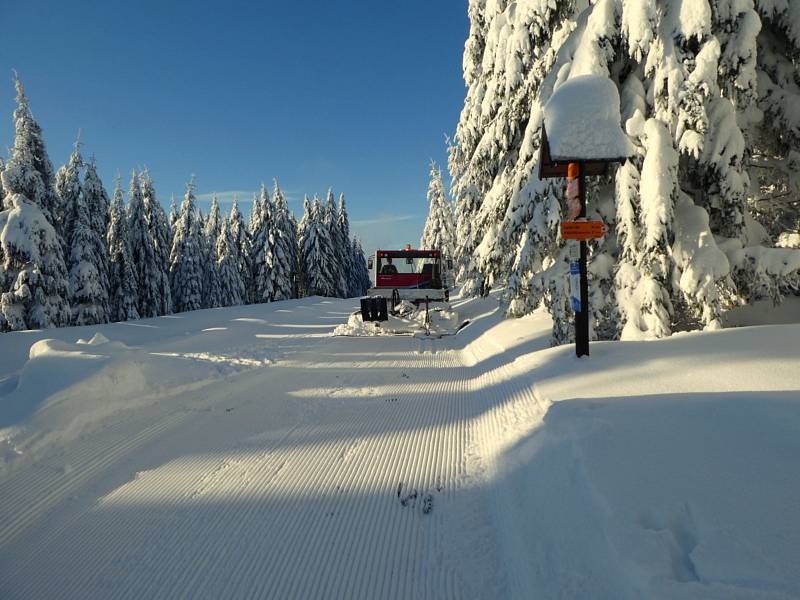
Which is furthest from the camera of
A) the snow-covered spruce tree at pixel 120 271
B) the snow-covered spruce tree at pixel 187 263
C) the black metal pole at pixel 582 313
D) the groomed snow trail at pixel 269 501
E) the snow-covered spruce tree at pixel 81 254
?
the snow-covered spruce tree at pixel 187 263

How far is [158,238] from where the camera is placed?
39750mm

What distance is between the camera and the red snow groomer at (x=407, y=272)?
1556cm

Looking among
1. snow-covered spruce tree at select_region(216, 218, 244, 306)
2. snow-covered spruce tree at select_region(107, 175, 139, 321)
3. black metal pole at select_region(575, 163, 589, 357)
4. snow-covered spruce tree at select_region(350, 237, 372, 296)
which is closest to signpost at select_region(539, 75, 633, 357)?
black metal pole at select_region(575, 163, 589, 357)

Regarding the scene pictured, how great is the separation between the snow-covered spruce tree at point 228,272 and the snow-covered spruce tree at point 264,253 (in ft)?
7.88

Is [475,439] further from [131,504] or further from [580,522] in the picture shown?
[131,504]

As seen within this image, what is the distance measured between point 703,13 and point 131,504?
961cm

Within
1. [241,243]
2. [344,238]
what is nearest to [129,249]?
[241,243]

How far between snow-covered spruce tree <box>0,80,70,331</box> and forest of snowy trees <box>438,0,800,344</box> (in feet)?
82.2

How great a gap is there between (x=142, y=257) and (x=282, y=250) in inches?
525

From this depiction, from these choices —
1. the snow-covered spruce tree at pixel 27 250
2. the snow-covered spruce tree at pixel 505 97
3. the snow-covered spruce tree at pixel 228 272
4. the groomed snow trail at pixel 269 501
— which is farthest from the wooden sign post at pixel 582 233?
the snow-covered spruce tree at pixel 228 272

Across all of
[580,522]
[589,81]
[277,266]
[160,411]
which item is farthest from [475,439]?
[277,266]

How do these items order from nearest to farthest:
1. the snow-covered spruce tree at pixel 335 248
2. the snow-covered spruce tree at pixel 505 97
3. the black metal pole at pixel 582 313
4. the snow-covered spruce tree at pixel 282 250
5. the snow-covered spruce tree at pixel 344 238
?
the black metal pole at pixel 582 313 < the snow-covered spruce tree at pixel 505 97 < the snow-covered spruce tree at pixel 282 250 < the snow-covered spruce tree at pixel 335 248 < the snow-covered spruce tree at pixel 344 238

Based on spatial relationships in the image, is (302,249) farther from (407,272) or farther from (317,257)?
(407,272)

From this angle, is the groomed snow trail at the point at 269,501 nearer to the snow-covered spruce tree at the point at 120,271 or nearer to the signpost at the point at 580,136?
the signpost at the point at 580,136
